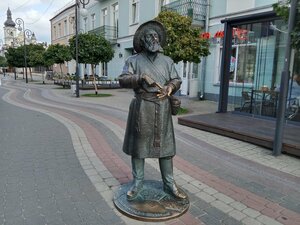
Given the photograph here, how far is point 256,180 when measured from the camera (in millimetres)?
4117

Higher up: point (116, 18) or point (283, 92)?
point (116, 18)

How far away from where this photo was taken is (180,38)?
893cm

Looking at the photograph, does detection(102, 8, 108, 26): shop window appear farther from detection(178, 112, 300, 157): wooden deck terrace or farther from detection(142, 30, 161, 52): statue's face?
detection(142, 30, 161, 52): statue's face

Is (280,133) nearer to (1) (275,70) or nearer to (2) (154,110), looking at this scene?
(2) (154,110)

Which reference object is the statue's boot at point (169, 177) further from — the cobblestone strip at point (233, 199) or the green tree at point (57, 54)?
the green tree at point (57, 54)

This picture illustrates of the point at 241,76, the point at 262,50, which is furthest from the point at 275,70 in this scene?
the point at 241,76

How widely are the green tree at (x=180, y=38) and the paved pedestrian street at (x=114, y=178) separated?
3.03 meters

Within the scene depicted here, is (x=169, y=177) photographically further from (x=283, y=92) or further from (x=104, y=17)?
(x=104, y=17)

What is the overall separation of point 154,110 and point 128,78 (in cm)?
43

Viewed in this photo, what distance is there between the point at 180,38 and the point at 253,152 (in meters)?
4.82

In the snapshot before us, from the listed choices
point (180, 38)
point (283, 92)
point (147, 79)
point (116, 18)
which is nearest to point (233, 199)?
point (147, 79)

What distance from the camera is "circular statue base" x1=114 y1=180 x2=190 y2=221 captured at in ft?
9.74

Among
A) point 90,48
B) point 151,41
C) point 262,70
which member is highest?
point 90,48

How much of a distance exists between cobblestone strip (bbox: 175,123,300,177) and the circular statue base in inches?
90.0
